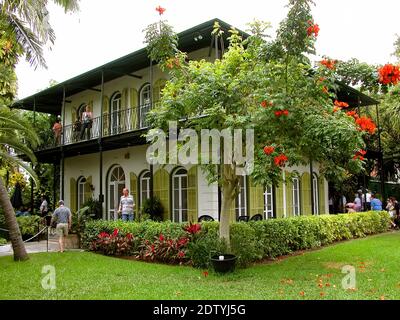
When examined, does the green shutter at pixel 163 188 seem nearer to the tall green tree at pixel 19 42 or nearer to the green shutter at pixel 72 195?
the tall green tree at pixel 19 42

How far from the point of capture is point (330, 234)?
43.0ft

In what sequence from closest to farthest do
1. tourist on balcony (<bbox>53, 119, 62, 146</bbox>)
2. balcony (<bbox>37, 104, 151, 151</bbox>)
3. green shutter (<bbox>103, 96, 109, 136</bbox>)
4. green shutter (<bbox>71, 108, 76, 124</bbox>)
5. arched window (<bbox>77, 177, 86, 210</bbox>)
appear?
balcony (<bbox>37, 104, 151, 151</bbox>), green shutter (<bbox>103, 96, 109, 136</bbox>), tourist on balcony (<bbox>53, 119, 62, 146</bbox>), arched window (<bbox>77, 177, 86, 210</bbox>), green shutter (<bbox>71, 108, 76, 124</bbox>)

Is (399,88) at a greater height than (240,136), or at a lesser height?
greater

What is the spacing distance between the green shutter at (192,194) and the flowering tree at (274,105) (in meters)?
5.04

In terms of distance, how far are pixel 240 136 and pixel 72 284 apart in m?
4.18

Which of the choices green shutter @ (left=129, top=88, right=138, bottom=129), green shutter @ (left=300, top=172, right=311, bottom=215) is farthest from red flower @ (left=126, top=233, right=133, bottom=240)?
green shutter @ (left=300, top=172, right=311, bottom=215)

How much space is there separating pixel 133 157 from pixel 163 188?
218 cm

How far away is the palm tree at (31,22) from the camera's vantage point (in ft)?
32.4

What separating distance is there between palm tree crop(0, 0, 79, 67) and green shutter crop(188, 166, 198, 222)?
5881 millimetres

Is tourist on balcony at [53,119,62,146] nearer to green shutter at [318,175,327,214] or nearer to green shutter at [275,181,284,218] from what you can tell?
green shutter at [275,181,284,218]

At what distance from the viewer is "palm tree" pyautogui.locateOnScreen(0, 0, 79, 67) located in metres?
9.87
